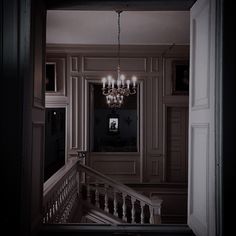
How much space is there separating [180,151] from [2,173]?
5.01m

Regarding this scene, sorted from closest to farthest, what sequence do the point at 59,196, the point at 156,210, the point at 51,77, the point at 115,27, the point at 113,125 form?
the point at 59,196 < the point at 156,210 < the point at 115,27 < the point at 51,77 < the point at 113,125

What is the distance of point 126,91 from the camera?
14.7 ft

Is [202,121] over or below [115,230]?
over

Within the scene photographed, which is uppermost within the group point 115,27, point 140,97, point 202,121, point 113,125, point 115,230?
point 115,27

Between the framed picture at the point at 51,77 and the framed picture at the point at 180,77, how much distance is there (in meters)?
2.39

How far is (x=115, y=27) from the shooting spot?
4617 millimetres

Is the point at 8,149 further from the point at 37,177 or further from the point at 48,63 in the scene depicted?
the point at 48,63

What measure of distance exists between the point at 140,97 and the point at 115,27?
177 cm

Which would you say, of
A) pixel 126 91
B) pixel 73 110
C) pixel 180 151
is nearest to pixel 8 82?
pixel 126 91

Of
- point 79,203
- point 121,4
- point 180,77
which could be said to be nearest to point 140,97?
point 180,77

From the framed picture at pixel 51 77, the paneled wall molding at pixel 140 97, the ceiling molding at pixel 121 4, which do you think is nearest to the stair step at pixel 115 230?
the ceiling molding at pixel 121 4

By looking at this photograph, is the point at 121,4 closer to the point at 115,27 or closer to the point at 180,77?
the point at 115,27

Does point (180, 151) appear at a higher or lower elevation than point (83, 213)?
higher
